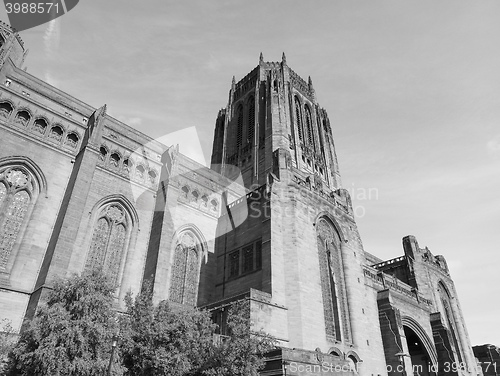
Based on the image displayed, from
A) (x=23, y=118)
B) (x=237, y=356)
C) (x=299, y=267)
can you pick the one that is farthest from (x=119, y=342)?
(x=23, y=118)

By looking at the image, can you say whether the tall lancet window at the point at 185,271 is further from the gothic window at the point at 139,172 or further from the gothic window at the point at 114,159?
the gothic window at the point at 114,159

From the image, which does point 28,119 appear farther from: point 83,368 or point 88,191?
point 83,368

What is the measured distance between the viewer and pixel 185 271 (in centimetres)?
2431

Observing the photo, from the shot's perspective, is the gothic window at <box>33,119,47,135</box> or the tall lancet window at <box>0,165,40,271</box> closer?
the tall lancet window at <box>0,165,40,271</box>

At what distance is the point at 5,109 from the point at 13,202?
18.0 feet

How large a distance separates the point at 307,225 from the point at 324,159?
19758mm

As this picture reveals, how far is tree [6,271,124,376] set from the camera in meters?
12.2

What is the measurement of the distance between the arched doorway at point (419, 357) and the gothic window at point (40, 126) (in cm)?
2937

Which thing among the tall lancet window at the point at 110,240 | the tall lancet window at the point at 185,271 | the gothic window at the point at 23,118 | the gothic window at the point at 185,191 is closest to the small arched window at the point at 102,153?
the tall lancet window at the point at 110,240

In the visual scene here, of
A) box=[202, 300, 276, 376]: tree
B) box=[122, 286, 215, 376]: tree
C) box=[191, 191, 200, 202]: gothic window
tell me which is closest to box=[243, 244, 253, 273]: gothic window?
box=[191, 191, 200, 202]: gothic window

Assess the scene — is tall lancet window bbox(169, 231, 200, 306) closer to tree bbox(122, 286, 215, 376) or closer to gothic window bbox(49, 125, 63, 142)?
tree bbox(122, 286, 215, 376)

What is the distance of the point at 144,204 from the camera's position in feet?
79.9

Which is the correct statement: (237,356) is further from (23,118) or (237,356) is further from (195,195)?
(23,118)

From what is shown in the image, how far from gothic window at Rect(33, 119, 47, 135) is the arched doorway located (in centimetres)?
2937
